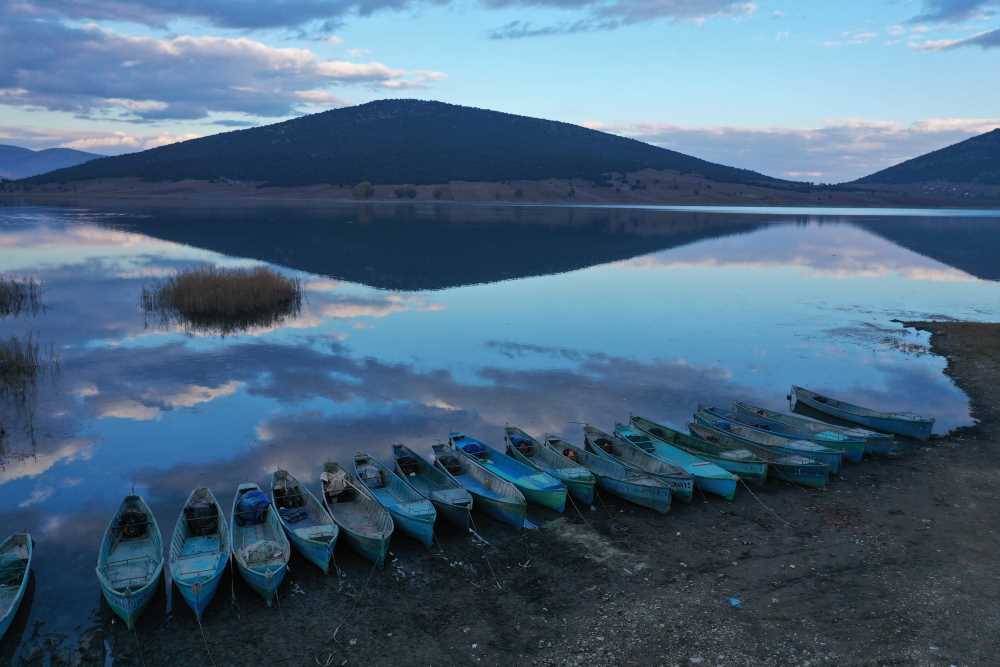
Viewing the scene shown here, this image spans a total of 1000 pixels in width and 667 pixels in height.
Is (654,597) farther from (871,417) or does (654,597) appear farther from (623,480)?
(871,417)

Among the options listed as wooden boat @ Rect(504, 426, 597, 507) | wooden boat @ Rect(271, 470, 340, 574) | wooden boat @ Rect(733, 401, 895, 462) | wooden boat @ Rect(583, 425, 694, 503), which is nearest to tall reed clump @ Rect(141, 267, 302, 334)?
wooden boat @ Rect(271, 470, 340, 574)

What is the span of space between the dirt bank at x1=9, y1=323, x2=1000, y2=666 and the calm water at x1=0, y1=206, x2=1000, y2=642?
4.59 m

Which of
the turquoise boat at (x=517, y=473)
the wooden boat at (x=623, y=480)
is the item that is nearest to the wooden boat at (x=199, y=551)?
the turquoise boat at (x=517, y=473)

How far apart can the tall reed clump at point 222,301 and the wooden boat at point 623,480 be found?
28745 mm

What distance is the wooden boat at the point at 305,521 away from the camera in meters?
17.1

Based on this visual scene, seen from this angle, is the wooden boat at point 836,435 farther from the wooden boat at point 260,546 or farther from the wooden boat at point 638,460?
the wooden boat at point 260,546

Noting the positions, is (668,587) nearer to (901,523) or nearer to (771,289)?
(901,523)

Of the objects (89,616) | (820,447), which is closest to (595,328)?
(820,447)

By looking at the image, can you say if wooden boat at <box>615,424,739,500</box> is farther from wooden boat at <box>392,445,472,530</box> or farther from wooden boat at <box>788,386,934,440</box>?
wooden boat at <box>788,386,934,440</box>

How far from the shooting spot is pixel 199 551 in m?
17.2

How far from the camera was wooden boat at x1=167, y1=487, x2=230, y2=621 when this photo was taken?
1520cm

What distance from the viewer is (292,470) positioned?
2334 cm

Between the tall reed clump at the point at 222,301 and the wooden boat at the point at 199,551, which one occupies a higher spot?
the tall reed clump at the point at 222,301

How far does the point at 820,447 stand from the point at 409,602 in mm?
15822
